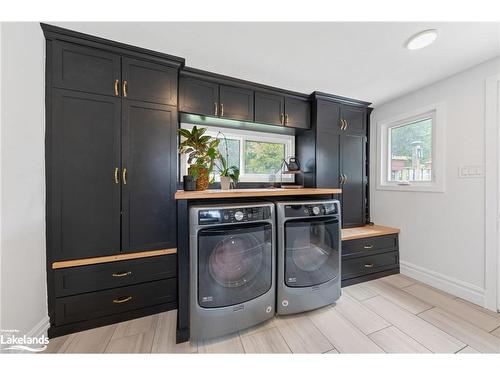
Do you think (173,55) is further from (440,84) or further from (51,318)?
(440,84)

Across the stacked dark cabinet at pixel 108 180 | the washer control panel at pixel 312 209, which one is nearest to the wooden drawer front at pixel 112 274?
the stacked dark cabinet at pixel 108 180

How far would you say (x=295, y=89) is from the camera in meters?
2.37

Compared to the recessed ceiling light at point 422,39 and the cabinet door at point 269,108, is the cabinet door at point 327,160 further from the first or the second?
the recessed ceiling light at point 422,39

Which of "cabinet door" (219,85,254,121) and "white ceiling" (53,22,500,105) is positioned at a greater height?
"white ceiling" (53,22,500,105)

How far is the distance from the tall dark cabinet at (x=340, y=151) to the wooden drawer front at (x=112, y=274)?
6.43ft

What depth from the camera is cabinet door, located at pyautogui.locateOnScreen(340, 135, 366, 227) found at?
2641 millimetres

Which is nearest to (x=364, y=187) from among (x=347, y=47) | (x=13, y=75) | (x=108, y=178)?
(x=347, y=47)

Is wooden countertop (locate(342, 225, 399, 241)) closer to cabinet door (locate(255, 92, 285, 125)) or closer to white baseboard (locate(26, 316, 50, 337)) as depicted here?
cabinet door (locate(255, 92, 285, 125))

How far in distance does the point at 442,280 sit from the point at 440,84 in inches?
85.2

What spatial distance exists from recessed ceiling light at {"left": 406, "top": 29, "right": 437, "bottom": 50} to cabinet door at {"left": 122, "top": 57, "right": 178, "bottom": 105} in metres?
1.96

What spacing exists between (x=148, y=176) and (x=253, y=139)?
1456 millimetres

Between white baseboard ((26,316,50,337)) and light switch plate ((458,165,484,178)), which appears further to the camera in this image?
light switch plate ((458,165,484,178))

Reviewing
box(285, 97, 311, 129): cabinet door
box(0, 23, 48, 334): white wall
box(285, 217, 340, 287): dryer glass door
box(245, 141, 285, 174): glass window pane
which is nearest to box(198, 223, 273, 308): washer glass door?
box(285, 217, 340, 287): dryer glass door

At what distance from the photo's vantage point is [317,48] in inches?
62.5
